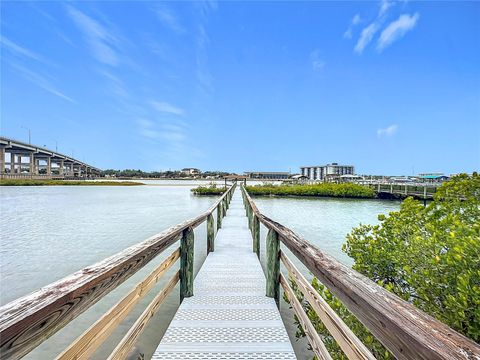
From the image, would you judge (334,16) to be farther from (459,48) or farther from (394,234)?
(394,234)

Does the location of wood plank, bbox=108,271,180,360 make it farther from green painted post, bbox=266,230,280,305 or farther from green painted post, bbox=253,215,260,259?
green painted post, bbox=253,215,260,259

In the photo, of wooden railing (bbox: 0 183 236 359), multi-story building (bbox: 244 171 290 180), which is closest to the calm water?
wooden railing (bbox: 0 183 236 359)

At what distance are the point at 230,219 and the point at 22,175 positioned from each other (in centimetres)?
8136

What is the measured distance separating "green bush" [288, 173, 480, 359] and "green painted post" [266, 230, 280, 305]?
0.48 m

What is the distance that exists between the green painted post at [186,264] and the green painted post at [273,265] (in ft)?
3.06

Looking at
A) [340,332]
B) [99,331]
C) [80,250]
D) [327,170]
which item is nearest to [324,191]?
[80,250]

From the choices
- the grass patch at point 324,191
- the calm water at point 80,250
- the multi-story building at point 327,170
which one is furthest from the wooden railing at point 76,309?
the multi-story building at point 327,170

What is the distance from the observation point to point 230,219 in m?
8.98

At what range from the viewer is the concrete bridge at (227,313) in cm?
72

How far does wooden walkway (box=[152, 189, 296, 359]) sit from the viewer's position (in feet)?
6.75

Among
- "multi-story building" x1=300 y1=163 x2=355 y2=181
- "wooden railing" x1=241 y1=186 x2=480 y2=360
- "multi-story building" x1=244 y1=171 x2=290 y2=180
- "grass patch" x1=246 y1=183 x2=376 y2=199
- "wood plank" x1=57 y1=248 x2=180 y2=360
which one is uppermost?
"multi-story building" x1=300 y1=163 x2=355 y2=181

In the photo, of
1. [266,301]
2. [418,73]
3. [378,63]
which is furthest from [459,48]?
[266,301]

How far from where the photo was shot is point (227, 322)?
8.23ft

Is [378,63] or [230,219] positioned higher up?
[378,63]
